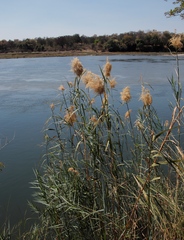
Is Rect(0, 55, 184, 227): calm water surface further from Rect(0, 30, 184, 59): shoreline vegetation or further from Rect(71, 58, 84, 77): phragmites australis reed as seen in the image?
Rect(0, 30, 184, 59): shoreline vegetation

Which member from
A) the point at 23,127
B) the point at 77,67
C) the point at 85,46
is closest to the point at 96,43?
the point at 85,46

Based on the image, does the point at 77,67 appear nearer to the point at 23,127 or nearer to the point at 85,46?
the point at 23,127

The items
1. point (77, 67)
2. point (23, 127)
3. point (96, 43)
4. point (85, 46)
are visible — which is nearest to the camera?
point (77, 67)

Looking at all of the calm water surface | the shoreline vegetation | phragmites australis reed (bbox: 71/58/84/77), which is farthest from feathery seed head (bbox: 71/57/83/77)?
the shoreline vegetation

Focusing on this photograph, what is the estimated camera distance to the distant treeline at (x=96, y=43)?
44753 millimetres

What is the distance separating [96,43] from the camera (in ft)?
165

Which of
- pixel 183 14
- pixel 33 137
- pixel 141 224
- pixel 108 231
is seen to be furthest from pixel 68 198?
pixel 183 14

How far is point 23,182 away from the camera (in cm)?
534

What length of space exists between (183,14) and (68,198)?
1238 centimetres

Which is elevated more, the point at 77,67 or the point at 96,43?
the point at 96,43

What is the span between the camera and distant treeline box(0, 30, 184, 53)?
44.8 m

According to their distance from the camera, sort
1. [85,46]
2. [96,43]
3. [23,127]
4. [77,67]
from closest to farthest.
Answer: [77,67], [23,127], [96,43], [85,46]

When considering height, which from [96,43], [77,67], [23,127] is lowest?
[23,127]

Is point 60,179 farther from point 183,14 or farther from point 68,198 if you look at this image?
point 183,14
